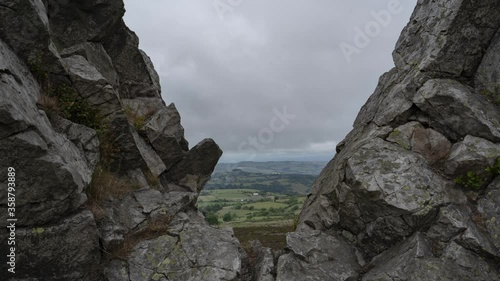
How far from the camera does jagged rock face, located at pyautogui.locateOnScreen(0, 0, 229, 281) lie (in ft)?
39.2

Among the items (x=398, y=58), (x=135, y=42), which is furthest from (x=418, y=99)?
(x=135, y=42)

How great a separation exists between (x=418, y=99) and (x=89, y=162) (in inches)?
719

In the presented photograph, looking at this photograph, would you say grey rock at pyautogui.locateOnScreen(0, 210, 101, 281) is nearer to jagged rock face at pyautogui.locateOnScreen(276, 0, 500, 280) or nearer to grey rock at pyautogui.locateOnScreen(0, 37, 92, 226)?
grey rock at pyautogui.locateOnScreen(0, 37, 92, 226)

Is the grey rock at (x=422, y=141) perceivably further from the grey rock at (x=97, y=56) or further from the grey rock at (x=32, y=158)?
the grey rock at (x=97, y=56)

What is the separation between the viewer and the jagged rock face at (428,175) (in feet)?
42.6

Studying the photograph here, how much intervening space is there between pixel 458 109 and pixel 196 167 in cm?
1998

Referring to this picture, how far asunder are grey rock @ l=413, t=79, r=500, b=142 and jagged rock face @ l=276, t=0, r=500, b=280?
51 mm

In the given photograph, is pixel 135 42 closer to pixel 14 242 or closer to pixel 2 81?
pixel 2 81

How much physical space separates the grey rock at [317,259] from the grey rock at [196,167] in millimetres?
13082

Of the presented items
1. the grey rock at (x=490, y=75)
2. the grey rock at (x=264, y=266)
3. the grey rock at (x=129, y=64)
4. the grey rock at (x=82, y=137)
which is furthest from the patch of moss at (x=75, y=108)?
the grey rock at (x=490, y=75)

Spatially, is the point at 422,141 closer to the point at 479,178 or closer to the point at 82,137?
the point at 479,178

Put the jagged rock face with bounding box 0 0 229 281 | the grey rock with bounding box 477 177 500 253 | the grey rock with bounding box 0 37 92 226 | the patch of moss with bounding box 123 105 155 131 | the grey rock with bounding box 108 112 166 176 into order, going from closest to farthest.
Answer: the grey rock with bounding box 0 37 92 226 < the jagged rock face with bounding box 0 0 229 281 < the grey rock with bounding box 477 177 500 253 < the grey rock with bounding box 108 112 166 176 < the patch of moss with bounding box 123 105 155 131

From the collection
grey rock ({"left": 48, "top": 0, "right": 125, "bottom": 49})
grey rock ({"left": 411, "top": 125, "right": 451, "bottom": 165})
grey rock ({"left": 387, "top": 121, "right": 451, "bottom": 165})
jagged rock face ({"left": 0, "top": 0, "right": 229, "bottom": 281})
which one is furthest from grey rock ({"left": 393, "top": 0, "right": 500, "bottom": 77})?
grey rock ({"left": 48, "top": 0, "right": 125, "bottom": 49})

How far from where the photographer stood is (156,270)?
46.3 ft
